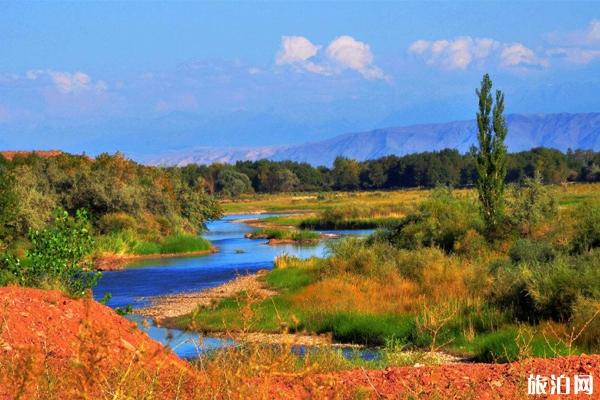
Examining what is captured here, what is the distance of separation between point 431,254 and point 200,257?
67.9 ft

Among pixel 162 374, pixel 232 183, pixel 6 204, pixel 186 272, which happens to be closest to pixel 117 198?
pixel 186 272

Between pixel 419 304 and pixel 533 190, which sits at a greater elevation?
pixel 533 190

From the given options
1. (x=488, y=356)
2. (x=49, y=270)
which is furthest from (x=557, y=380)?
(x=49, y=270)

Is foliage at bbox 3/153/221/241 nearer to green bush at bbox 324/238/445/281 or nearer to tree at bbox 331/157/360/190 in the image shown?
green bush at bbox 324/238/445/281

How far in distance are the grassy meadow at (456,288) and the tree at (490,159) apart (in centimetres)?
57

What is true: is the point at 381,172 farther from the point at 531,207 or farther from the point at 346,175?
the point at 531,207

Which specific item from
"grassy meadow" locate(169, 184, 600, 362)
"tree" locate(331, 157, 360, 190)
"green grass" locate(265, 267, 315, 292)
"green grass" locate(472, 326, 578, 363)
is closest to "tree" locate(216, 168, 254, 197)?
"tree" locate(331, 157, 360, 190)

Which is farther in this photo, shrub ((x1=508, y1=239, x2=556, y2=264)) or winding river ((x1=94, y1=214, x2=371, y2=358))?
winding river ((x1=94, y1=214, x2=371, y2=358))

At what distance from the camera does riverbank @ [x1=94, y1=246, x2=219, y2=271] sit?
135 ft

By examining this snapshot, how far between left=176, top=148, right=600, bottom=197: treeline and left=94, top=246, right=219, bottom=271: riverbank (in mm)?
71008

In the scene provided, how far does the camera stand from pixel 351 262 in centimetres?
2872

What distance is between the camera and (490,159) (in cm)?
3531

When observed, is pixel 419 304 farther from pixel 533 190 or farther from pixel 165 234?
pixel 165 234

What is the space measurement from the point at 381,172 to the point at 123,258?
9352cm
